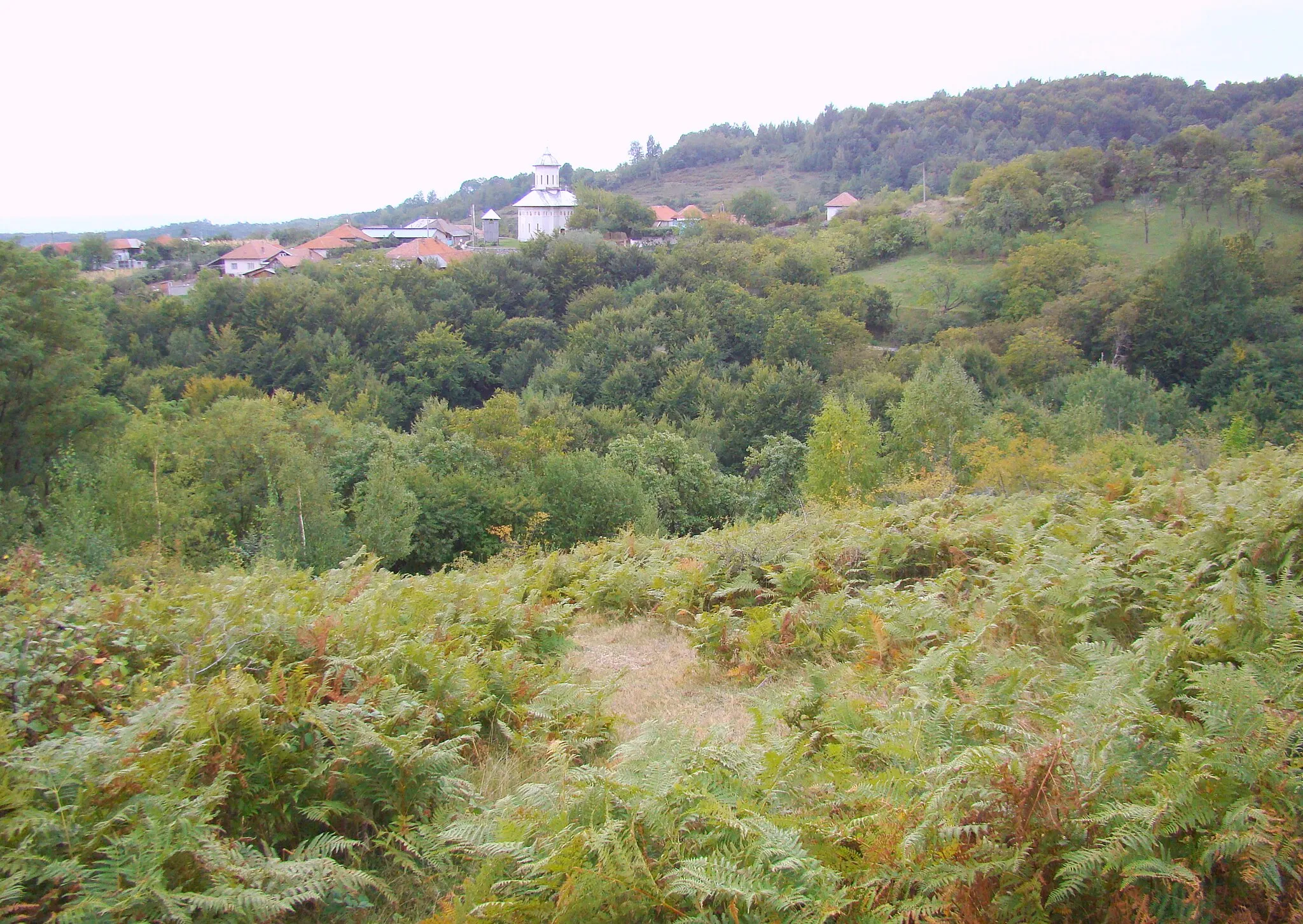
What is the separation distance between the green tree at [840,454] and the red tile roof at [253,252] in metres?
62.2

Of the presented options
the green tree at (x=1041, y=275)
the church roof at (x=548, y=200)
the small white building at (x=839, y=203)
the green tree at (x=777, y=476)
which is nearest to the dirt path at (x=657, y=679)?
the green tree at (x=777, y=476)

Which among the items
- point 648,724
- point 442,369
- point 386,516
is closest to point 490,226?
point 442,369

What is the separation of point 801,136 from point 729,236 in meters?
81.0

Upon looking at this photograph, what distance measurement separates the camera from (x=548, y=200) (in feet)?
267

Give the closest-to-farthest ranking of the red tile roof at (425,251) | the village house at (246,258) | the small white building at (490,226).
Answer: the red tile roof at (425,251) → the village house at (246,258) → the small white building at (490,226)

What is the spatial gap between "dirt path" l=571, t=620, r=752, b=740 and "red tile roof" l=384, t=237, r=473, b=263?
202ft

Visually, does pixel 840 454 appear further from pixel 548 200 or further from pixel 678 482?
pixel 548 200

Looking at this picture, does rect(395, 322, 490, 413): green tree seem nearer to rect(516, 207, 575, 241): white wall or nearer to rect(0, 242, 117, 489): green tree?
rect(0, 242, 117, 489): green tree

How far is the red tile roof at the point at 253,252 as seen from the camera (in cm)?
7006

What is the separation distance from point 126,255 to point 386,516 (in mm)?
77337

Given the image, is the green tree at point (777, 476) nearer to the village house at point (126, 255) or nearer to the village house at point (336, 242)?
the village house at point (336, 242)

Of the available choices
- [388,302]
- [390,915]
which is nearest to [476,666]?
[390,915]

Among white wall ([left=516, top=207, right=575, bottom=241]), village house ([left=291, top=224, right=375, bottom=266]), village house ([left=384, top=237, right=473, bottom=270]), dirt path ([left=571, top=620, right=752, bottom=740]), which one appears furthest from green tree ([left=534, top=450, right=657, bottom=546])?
white wall ([left=516, top=207, right=575, bottom=241])

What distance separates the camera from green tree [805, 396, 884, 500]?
24562mm
